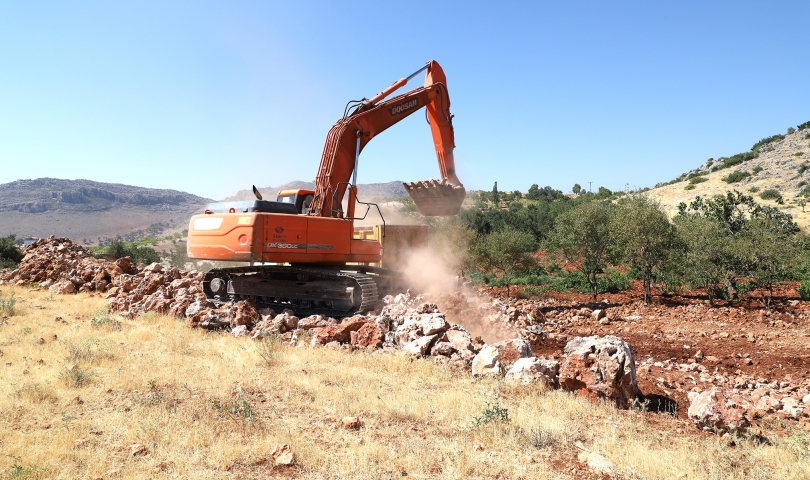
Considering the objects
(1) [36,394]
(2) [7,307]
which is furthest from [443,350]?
(2) [7,307]

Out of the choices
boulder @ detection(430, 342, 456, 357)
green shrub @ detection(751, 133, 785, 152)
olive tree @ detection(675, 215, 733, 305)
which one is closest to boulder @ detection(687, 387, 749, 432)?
boulder @ detection(430, 342, 456, 357)

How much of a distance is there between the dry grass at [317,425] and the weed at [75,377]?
0.05ft

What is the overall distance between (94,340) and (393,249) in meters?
7.14

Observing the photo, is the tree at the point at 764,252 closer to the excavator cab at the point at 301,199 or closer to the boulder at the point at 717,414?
the boulder at the point at 717,414

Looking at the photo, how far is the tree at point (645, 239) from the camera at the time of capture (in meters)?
17.7

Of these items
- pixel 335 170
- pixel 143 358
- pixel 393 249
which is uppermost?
pixel 335 170

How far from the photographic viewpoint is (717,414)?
17.7 ft

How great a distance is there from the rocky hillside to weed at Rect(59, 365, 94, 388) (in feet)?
153

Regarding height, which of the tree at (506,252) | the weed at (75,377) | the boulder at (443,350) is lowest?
the weed at (75,377)

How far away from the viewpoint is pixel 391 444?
194 inches

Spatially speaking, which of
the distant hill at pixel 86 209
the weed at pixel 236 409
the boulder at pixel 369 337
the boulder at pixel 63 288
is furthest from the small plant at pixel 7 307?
the distant hill at pixel 86 209

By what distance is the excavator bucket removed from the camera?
40.9 feet

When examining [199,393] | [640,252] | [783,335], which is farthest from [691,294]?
[199,393]

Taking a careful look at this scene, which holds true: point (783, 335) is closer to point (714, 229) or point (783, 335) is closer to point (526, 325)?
point (526, 325)
